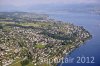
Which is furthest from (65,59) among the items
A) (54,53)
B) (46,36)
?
(46,36)

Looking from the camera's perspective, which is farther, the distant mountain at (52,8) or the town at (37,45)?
the distant mountain at (52,8)

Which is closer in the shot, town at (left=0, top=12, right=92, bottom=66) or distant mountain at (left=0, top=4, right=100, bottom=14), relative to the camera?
town at (left=0, top=12, right=92, bottom=66)

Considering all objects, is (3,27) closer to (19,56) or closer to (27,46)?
(27,46)

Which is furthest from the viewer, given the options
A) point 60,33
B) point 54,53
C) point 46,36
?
point 60,33

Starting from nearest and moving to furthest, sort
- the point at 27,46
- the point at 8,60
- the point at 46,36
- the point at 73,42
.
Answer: the point at 8,60 → the point at 27,46 → the point at 73,42 → the point at 46,36

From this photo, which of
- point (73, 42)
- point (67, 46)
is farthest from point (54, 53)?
point (73, 42)

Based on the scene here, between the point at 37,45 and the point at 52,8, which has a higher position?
the point at 37,45

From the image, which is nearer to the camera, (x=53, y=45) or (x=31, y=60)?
(x=31, y=60)

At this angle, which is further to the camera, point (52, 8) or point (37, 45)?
point (52, 8)

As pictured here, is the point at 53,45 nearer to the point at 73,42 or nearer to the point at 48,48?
the point at 48,48
